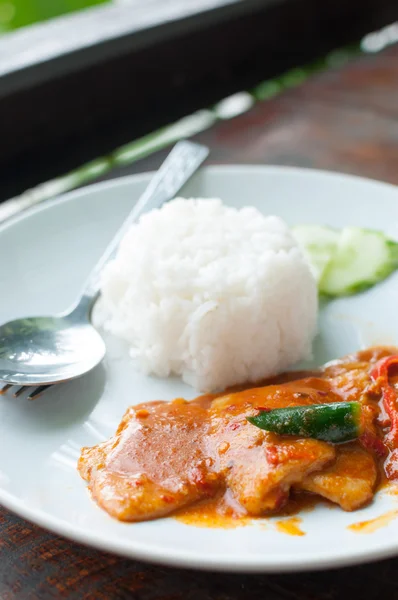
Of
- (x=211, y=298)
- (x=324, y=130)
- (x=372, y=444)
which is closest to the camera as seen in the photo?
(x=372, y=444)

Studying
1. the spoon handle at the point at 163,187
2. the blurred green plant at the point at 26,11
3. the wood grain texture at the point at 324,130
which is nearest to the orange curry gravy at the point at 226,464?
the spoon handle at the point at 163,187

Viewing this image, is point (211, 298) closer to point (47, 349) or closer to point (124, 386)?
point (124, 386)

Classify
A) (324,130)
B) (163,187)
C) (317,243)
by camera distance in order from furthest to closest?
(324,130), (163,187), (317,243)

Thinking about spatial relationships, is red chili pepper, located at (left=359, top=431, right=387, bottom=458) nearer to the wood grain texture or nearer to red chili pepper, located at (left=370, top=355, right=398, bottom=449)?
red chili pepper, located at (left=370, top=355, right=398, bottom=449)

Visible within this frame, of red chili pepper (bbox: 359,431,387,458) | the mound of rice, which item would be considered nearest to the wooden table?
red chili pepper (bbox: 359,431,387,458)

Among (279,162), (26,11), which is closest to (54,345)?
(279,162)

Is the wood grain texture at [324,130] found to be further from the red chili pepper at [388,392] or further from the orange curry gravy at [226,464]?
the orange curry gravy at [226,464]

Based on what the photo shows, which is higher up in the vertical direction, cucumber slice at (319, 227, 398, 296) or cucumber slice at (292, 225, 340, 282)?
cucumber slice at (292, 225, 340, 282)
